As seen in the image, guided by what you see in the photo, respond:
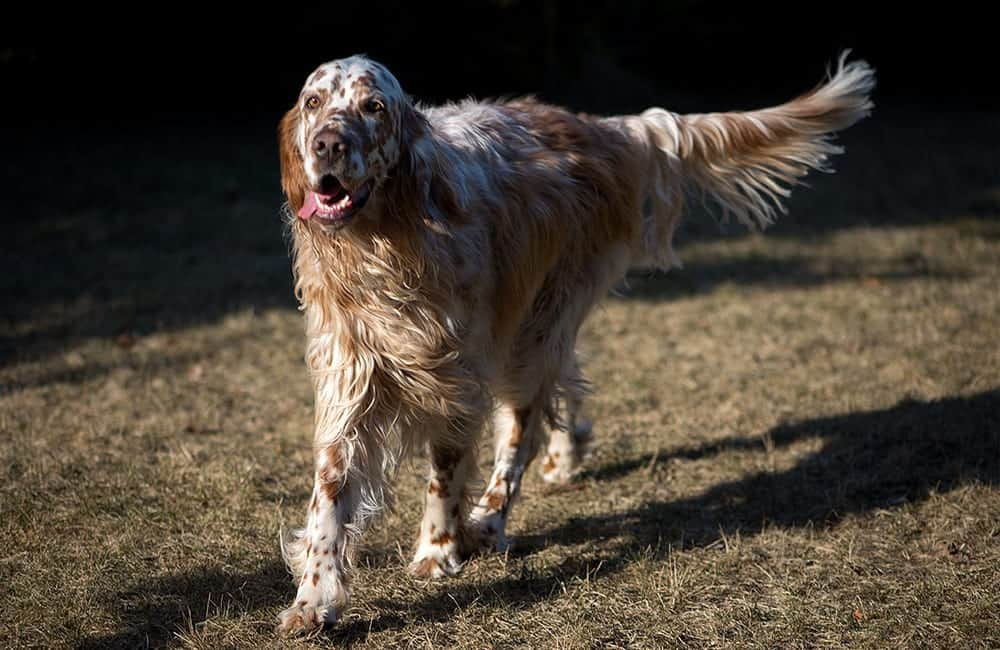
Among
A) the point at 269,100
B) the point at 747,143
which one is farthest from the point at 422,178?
the point at 269,100

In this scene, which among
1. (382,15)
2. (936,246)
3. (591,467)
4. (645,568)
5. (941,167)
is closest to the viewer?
(645,568)

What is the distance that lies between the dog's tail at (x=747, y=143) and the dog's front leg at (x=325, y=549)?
2.11 m

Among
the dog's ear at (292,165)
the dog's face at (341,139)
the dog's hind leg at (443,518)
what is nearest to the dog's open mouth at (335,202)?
the dog's face at (341,139)

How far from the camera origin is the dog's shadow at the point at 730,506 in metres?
3.83

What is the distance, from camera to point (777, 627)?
3674mm

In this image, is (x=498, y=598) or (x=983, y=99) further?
(x=983, y=99)

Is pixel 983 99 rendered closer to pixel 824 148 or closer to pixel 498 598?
pixel 824 148

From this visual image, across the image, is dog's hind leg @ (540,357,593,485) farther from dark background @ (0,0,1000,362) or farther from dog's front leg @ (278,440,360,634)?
dark background @ (0,0,1000,362)

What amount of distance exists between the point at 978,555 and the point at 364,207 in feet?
8.79

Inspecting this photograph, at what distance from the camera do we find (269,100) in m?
16.3

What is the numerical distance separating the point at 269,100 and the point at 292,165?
44.0 feet

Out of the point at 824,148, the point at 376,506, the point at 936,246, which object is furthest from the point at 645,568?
the point at 936,246

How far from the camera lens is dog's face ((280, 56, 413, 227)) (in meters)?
3.28

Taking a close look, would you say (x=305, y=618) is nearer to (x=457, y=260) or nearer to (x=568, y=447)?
(x=457, y=260)
